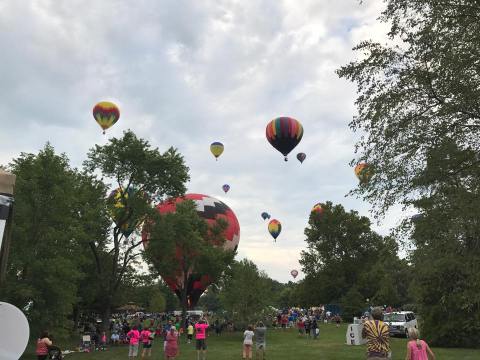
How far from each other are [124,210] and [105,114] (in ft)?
36.7

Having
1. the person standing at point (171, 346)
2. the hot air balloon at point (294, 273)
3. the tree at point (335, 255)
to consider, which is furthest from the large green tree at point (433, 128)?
the hot air balloon at point (294, 273)

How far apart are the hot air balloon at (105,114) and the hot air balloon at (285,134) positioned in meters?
13.3

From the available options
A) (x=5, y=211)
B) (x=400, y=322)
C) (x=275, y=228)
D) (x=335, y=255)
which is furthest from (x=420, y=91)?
(x=275, y=228)

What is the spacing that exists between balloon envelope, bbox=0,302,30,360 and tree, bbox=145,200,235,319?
26569 mm

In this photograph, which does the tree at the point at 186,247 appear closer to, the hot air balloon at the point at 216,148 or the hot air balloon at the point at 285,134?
the hot air balloon at the point at 285,134

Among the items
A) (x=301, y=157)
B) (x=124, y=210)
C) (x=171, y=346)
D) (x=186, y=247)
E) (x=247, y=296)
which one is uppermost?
(x=301, y=157)

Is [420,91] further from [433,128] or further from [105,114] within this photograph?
[105,114]

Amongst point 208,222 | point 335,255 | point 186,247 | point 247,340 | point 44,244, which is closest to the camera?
point 247,340

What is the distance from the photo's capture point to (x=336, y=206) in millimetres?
64875

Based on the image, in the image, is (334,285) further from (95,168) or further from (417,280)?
(417,280)

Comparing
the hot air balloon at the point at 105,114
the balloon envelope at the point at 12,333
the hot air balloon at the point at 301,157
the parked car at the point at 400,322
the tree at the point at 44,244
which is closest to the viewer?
the balloon envelope at the point at 12,333

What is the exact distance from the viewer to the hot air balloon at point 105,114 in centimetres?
4022

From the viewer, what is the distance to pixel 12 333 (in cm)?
572

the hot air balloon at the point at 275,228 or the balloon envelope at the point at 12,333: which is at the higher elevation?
the hot air balloon at the point at 275,228
